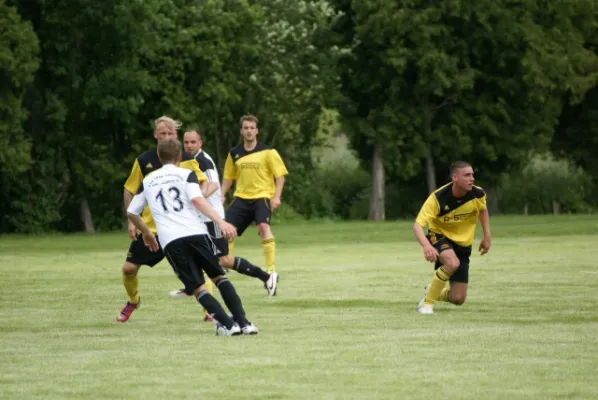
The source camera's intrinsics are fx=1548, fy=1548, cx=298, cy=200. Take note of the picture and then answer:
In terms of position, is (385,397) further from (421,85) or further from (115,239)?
(421,85)

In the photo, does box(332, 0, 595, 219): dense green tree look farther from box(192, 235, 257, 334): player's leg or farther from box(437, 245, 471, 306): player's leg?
box(192, 235, 257, 334): player's leg

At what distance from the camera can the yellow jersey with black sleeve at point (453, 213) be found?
15.7 m

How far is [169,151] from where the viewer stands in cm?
1301

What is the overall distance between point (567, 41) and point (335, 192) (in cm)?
1061

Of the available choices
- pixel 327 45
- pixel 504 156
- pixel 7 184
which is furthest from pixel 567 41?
pixel 7 184

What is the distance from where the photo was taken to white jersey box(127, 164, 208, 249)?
510 inches

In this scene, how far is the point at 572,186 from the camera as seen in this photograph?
2277 inches

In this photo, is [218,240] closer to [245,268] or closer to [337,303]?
[245,268]

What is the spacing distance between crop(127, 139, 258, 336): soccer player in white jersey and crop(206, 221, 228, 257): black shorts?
377 centimetres

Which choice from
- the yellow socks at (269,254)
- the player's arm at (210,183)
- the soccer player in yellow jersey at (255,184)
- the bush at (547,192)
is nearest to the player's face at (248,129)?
the soccer player in yellow jersey at (255,184)

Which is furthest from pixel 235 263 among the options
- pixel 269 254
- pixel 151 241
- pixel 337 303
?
pixel 151 241

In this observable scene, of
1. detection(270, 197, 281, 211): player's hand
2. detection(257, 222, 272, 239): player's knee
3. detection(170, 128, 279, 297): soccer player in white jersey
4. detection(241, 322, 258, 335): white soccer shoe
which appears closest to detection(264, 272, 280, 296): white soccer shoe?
detection(170, 128, 279, 297): soccer player in white jersey

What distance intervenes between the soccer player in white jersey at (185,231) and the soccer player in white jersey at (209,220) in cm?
271

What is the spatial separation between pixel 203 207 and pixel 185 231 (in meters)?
0.31
